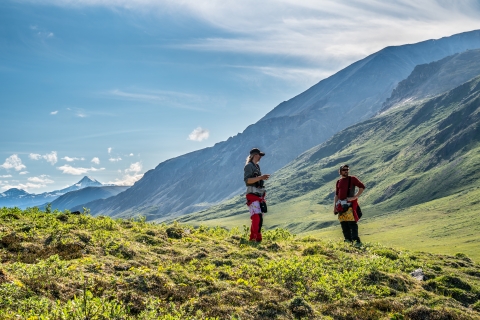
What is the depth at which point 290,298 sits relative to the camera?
39.0 feet

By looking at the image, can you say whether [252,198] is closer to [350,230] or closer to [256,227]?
[256,227]

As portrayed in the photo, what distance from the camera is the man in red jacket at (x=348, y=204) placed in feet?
71.7

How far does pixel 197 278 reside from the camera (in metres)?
12.5

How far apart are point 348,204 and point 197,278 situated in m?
11.6

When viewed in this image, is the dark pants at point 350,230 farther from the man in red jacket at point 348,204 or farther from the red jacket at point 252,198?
the red jacket at point 252,198

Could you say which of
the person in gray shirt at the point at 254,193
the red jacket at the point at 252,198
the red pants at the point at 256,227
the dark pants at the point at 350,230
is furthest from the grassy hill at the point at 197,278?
the dark pants at the point at 350,230

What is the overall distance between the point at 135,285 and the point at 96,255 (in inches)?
135

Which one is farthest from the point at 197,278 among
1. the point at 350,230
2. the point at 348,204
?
the point at 350,230

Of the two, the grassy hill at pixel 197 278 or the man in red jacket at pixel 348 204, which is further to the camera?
the man in red jacket at pixel 348 204

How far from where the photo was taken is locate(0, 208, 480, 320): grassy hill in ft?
32.6

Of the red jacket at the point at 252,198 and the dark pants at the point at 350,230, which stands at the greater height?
the red jacket at the point at 252,198

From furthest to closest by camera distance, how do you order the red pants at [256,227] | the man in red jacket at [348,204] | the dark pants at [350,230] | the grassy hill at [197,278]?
the dark pants at [350,230] → the man in red jacket at [348,204] → the red pants at [256,227] → the grassy hill at [197,278]

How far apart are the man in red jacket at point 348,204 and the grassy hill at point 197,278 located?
2.58 meters

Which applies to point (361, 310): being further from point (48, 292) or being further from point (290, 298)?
point (48, 292)
